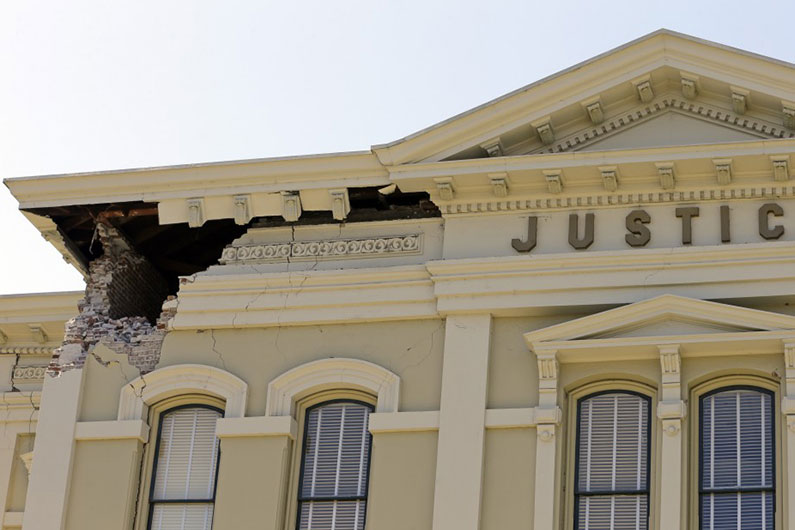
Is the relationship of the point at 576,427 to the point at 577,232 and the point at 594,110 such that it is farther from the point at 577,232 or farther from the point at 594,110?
the point at 594,110

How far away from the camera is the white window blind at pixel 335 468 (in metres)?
19.6

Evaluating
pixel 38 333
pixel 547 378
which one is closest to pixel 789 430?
pixel 547 378

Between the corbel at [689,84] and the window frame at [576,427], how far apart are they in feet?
10.8

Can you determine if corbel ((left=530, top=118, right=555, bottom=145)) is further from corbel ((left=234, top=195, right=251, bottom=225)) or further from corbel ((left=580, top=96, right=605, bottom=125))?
corbel ((left=234, top=195, right=251, bottom=225))

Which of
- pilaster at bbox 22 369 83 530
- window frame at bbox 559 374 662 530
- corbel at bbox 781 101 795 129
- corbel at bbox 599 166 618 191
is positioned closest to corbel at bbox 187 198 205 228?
pilaster at bbox 22 369 83 530

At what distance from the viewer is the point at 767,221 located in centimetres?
1958

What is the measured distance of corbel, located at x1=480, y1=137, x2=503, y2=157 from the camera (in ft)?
67.4

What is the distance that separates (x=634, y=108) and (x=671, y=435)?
3955 millimetres

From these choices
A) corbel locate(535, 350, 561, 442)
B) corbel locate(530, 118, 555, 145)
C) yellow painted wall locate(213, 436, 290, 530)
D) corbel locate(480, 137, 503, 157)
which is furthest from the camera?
corbel locate(480, 137, 503, 157)

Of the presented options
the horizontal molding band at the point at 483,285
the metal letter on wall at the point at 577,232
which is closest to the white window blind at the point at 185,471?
the horizontal molding band at the point at 483,285

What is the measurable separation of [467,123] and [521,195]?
3.37ft

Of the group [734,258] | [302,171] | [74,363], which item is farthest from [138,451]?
[734,258]

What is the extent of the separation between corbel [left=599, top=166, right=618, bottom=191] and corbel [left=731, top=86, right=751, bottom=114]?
149 cm

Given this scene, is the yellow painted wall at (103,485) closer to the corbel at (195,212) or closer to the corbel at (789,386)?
the corbel at (195,212)
